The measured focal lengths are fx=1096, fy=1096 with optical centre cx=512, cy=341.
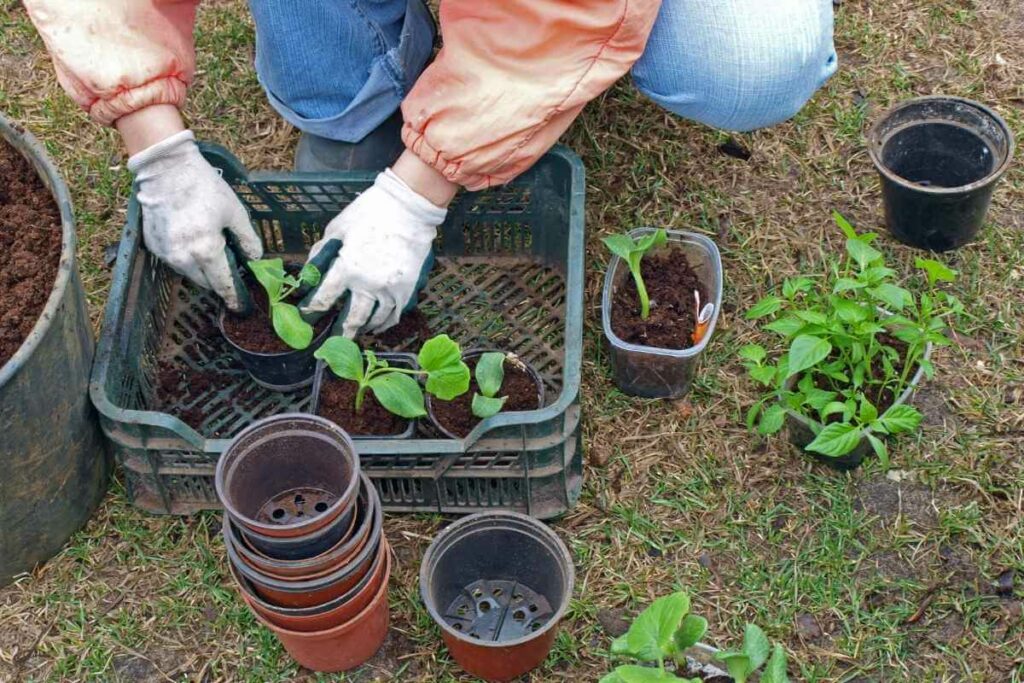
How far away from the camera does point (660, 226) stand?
2404 millimetres

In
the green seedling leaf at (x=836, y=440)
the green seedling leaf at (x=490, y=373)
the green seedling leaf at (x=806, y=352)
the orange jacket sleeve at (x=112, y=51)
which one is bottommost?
the green seedling leaf at (x=836, y=440)

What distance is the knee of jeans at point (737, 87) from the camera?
212cm

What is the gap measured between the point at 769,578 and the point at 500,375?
0.59 m

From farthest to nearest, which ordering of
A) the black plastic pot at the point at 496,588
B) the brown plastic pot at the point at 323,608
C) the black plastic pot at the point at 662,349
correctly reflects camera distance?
the black plastic pot at the point at 662,349, the black plastic pot at the point at 496,588, the brown plastic pot at the point at 323,608

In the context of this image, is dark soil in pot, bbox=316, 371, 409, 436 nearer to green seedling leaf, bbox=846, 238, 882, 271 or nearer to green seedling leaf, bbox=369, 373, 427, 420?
green seedling leaf, bbox=369, 373, 427, 420

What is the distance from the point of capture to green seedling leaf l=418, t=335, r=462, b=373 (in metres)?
1.77

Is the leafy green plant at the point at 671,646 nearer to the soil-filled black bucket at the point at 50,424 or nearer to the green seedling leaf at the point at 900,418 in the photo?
the green seedling leaf at the point at 900,418

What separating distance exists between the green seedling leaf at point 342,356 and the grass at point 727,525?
337 millimetres

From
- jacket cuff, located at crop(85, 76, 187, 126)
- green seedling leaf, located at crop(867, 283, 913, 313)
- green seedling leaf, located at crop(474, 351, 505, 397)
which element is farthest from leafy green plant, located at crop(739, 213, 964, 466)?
Result: jacket cuff, located at crop(85, 76, 187, 126)

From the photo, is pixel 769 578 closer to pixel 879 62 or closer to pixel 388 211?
pixel 388 211

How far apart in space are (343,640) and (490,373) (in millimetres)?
490

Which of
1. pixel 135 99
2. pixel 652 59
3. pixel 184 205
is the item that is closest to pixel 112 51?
pixel 135 99

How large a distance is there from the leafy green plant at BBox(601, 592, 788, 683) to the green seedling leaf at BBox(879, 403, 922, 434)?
50 cm

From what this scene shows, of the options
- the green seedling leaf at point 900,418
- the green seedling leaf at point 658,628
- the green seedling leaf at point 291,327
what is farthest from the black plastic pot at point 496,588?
the green seedling leaf at point 900,418
